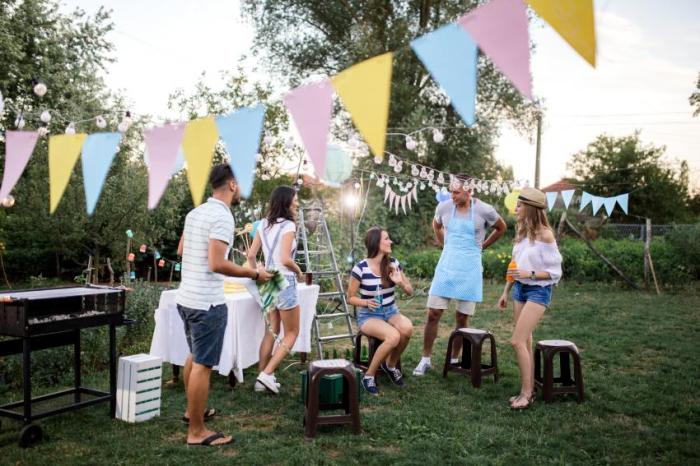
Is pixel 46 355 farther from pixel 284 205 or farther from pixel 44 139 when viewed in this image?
pixel 44 139

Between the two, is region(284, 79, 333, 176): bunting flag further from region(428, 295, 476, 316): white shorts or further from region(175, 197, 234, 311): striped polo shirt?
region(428, 295, 476, 316): white shorts

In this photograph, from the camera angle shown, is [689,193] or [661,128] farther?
[689,193]

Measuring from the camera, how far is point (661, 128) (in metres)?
20.2

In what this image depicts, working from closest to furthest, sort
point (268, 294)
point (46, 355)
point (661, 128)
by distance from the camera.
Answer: point (268, 294) < point (46, 355) < point (661, 128)

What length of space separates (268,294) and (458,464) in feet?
5.27

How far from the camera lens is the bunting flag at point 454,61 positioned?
2084 mm

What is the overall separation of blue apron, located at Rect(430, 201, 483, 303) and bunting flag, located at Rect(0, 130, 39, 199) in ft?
10.1

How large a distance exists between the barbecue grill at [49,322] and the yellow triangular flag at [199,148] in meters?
1.15

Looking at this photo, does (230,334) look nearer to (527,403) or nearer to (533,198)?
(527,403)

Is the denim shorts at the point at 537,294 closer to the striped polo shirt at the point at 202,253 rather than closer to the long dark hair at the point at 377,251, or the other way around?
the long dark hair at the point at 377,251

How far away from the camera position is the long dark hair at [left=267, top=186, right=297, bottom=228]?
3836mm

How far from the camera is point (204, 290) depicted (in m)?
2.89

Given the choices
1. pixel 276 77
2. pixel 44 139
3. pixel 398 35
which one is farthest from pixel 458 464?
pixel 276 77

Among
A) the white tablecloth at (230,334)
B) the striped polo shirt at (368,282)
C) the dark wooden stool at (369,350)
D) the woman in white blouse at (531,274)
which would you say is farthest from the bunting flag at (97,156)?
the woman in white blouse at (531,274)
